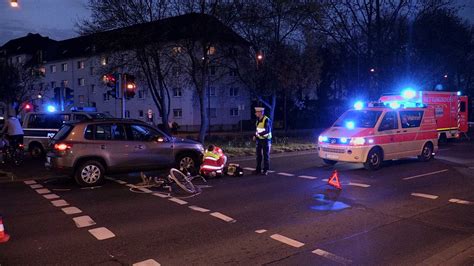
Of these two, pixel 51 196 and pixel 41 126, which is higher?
pixel 41 126

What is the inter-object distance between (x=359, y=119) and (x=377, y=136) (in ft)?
3.16

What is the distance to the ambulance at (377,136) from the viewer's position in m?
12.1

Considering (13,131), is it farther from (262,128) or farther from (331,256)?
(331,256)

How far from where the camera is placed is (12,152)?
14.6 meters

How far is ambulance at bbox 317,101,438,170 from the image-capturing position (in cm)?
1214

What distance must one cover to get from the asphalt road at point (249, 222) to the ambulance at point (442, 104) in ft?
31.8

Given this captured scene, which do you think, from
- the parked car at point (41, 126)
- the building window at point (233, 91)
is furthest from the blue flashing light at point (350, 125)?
the building window at point (233, 91)

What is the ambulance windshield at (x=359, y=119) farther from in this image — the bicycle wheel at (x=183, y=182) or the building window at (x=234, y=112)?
the building window at (x=234, y=112)

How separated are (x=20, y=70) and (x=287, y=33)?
35.0 m

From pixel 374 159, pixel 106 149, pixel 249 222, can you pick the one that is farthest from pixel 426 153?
pixel 106 149

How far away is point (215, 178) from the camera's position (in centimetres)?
1131

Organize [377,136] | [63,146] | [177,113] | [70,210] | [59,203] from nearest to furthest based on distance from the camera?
[70,210] < [59,203] < [63,146] < [377,136] < [177,113]

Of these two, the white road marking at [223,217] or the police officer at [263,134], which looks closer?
the white road marking at [223,217]

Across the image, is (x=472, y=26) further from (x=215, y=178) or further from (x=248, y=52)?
(x=215, y=178)
